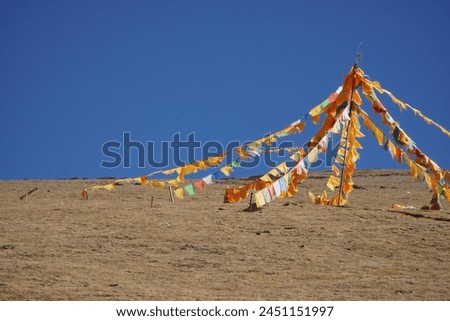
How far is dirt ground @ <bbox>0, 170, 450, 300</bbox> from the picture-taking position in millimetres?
10805

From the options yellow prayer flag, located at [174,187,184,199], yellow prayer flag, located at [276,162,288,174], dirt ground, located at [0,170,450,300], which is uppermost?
yellow prayer flag, located at [276,162,288,174]

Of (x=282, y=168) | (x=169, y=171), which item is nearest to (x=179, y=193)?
(x=169, y=171)

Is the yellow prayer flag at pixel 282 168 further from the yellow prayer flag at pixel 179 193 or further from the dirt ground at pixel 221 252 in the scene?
the yellow prayer flag at pixel 179 193

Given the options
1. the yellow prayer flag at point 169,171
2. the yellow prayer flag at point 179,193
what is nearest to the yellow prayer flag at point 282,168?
the yellow prayer flag at point 179,193

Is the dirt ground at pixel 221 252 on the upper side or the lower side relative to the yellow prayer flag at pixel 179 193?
lower

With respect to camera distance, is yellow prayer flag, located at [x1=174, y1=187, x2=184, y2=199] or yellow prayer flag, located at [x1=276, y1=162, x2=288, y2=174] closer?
yellow prayer flag, located at [x1=276, y1=162, x2=288, y2=174]

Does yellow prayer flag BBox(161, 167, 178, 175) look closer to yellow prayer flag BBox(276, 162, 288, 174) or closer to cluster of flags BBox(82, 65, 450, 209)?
cluster of flags BBox(82, 65, 450, 209)

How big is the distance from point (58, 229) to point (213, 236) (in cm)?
308

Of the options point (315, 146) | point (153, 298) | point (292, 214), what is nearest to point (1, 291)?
point (153, 298)

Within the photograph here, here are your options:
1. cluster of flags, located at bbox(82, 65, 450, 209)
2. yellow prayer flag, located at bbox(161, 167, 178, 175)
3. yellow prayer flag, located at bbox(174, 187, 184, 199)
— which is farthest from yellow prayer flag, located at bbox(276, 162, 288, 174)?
yellow prayer flag, located at bbox(161, 167, 178, 175)

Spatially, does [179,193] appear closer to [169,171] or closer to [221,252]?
[169,171]

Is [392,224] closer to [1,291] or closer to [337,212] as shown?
[337,212]

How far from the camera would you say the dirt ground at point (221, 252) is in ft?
35.4

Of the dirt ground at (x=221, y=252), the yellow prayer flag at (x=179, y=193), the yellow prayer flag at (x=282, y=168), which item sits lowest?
the dirt ground at (x=221, y=252)
